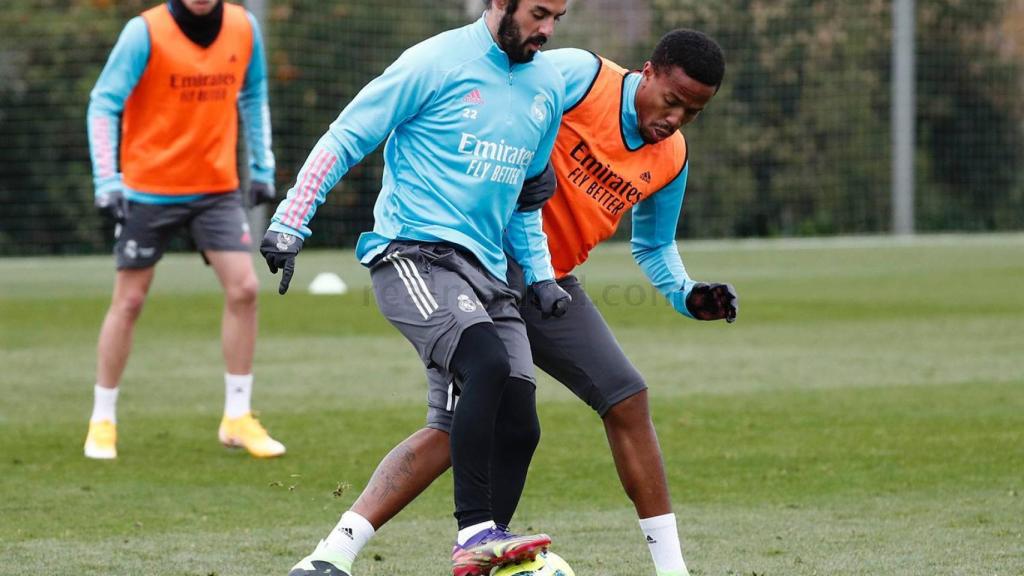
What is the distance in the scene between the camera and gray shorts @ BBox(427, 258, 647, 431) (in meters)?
5.21

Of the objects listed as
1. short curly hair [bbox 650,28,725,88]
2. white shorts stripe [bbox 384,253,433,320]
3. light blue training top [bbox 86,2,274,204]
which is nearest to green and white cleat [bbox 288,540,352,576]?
white shorts stripe [bbox 384,253,433,320]

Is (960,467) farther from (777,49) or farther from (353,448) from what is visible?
(777,49)

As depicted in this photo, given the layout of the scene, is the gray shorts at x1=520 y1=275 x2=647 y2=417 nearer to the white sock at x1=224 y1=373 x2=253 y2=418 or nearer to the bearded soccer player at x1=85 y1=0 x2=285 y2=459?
the bearded soccer player at x1=85 y1=0 x2=285 y2=459

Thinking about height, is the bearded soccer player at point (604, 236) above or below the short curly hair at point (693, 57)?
below

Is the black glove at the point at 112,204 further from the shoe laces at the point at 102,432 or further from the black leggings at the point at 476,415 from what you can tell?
the black leggings at the point at 476,415

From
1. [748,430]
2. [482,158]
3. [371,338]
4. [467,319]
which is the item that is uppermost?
[482,158]

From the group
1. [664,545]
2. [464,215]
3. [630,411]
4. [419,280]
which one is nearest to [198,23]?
[464,215]

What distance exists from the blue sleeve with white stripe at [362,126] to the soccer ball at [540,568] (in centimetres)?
116

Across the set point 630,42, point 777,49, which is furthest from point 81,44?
point 777,49

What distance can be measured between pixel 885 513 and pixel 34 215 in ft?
56.7

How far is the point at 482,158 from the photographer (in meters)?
4.94

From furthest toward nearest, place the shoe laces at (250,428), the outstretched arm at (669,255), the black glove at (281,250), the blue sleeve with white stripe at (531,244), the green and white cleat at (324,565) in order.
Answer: the shoe laces at (250,428)
the outstretched arm at (669,255)
the blue sleeve with white stripe at (531,244)
the green and white cleat at (324,565)
the black glove at (281,250)

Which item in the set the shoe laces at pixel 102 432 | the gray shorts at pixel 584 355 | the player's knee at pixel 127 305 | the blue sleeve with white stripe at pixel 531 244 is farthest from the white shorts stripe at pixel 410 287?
the player's knee at pixel 127 305

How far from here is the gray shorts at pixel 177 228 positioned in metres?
Result: 7.96
